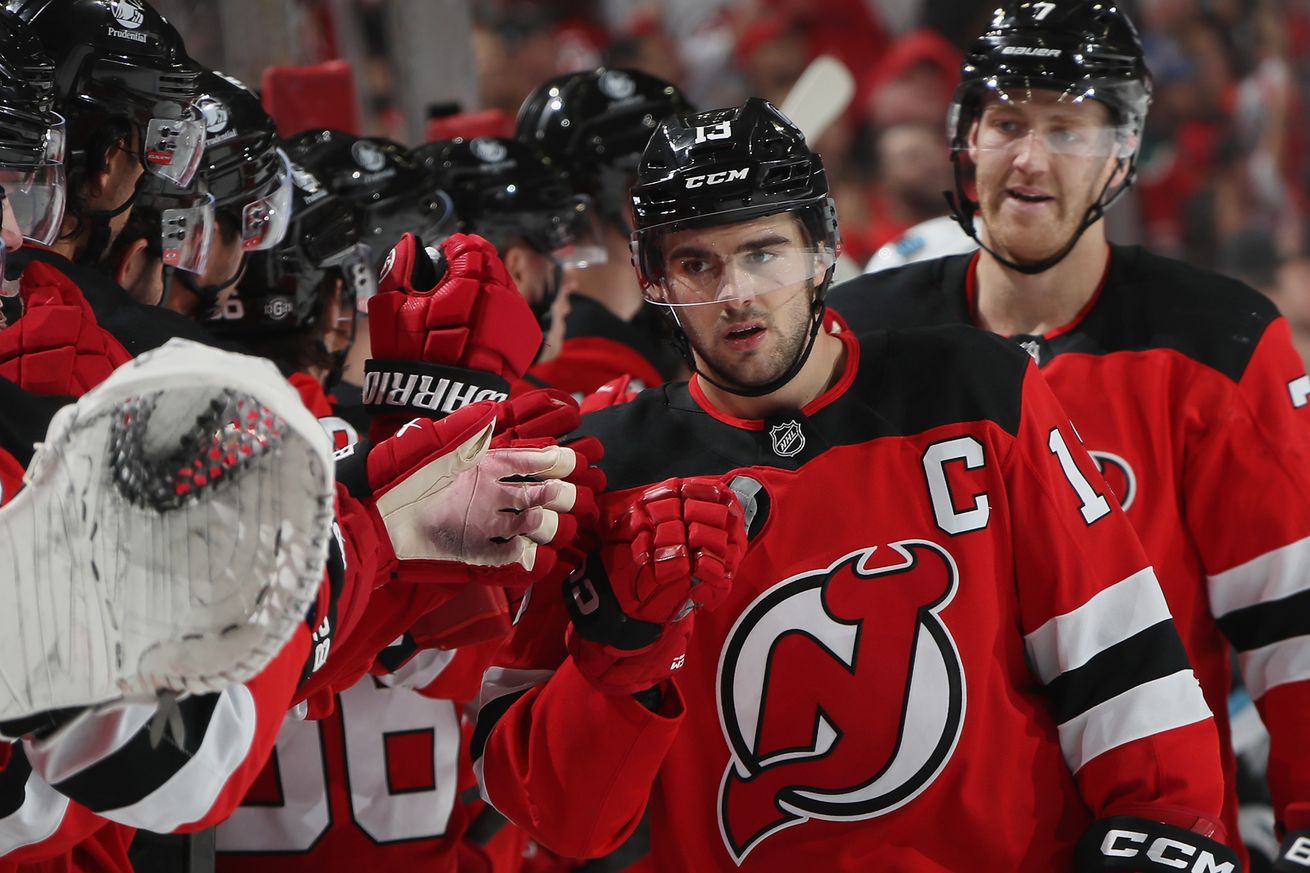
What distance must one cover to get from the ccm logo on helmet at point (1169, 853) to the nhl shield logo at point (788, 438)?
0.62 m

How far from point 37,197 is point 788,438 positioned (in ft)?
3.22

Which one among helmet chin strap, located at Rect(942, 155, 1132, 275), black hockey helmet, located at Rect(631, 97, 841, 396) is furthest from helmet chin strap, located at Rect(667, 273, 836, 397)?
helmet chin strap, located at Rect(942, 155, 1132, 275)

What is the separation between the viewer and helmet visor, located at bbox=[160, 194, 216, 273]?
2234mm

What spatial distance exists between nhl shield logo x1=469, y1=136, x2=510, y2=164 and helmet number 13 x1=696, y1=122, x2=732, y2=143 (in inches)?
47.0

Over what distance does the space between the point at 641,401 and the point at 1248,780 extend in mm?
2023

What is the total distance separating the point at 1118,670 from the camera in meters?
1.96

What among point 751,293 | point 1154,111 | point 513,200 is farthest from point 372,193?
point 1154,111

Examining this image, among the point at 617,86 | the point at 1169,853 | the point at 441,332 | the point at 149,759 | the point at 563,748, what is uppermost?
the point at 617,86

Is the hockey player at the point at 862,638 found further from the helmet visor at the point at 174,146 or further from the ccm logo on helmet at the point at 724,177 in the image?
the helmet visor at the point at 174,146

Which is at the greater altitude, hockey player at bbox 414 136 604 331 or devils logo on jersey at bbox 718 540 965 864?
hockey player at bbox 414 136 604 331

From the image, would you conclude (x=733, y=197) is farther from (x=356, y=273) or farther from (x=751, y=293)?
(x=356, y=273)

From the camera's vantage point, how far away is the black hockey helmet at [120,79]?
84.4 inches

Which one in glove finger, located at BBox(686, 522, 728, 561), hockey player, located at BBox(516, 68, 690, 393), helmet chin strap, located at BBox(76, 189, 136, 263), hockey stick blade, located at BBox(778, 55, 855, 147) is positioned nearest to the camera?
glove finger, located at BBox(686, 522, 728, 561)

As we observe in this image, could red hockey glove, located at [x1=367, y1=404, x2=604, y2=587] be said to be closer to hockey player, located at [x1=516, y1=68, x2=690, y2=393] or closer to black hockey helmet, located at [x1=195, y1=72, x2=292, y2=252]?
black hockey helmet, located at [x1=195, y1=72, x2=292, y2=252]
